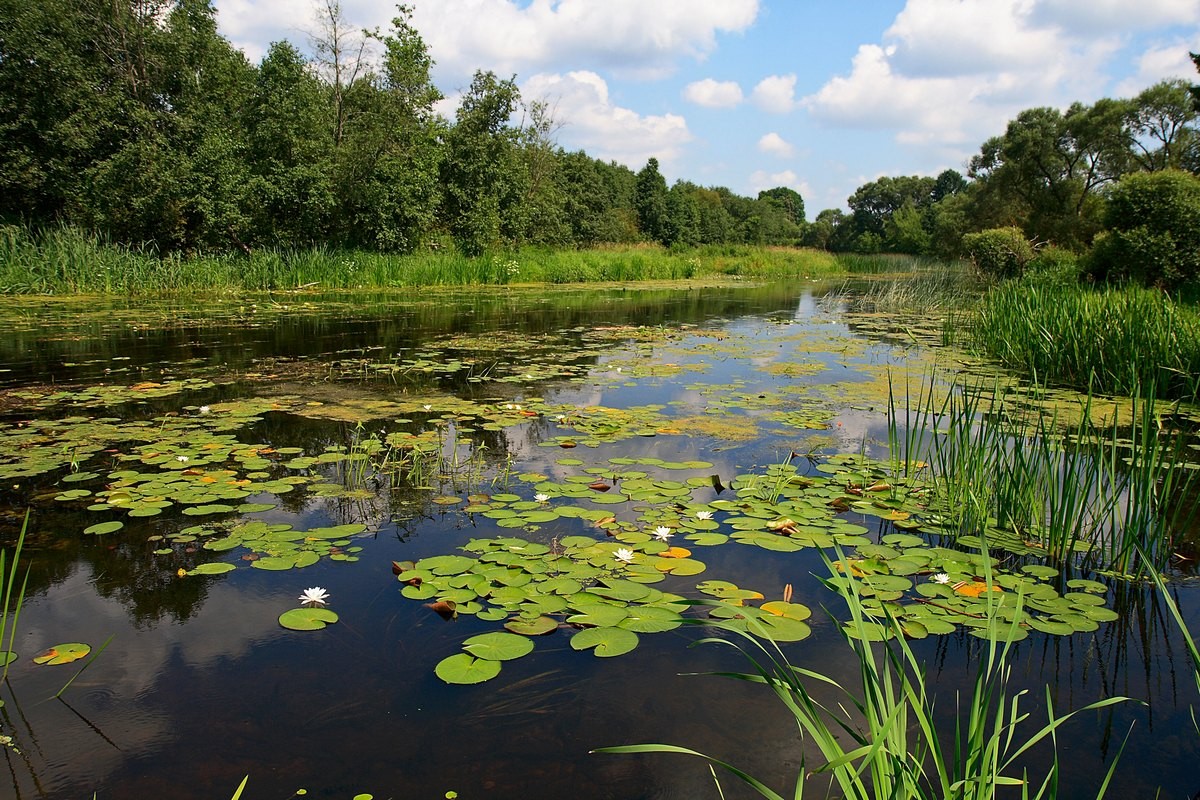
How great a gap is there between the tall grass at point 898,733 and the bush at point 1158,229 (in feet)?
39.2

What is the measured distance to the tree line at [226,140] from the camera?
1614 centimetres

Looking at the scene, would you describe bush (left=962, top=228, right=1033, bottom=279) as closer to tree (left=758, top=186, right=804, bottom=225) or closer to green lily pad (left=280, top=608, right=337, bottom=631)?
A: green lily pad (left=280, top=608, right=337, bottom=631)

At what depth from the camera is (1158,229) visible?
11.4 m

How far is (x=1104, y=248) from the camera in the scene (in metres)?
12.4

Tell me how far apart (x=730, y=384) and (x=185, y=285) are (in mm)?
12684

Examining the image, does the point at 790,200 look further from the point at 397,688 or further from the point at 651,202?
the point at 397,688

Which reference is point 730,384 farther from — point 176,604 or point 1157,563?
point 176,604

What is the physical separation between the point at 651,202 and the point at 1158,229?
3451 cm

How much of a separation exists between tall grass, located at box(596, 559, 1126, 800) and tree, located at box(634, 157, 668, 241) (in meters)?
A: 43.0

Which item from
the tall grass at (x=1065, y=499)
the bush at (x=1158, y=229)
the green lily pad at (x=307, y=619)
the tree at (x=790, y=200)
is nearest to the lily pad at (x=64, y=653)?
the green lily pad at (x=307, y=619)


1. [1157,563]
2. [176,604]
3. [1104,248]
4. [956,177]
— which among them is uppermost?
[956,177]

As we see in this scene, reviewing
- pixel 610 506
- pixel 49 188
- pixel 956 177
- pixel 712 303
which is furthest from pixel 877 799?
pixel 956 177

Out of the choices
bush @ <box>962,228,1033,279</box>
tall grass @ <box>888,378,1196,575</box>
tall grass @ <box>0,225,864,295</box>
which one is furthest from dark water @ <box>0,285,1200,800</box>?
bush @ <box>962,228,1033,279</box>

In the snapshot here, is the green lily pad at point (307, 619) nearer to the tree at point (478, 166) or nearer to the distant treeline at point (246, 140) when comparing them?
the distant treeline at point (246, 140)
